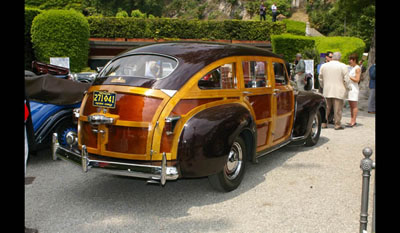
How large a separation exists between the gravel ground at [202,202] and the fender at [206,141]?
1.71 ft

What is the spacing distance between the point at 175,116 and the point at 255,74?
1.84 metres

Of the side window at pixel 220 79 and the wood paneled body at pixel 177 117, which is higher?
the side window at pixel 220 79

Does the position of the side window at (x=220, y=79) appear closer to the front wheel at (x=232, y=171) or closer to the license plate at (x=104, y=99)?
the front wheel at (x=232, y=171)

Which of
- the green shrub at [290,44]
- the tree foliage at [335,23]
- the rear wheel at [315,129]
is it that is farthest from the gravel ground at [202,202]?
the tree foliage at [335,23]

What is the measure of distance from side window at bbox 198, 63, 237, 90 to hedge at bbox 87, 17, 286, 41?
59.1 feet

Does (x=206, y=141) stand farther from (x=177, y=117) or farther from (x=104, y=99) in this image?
(x=104, y=99)

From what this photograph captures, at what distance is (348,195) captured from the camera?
4.80 meters

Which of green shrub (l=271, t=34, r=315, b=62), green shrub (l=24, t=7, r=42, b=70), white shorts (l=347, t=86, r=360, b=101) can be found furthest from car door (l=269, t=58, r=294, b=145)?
green shrub (l=271, t=34, r=315, b=62)

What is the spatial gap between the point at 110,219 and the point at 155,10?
66830 mm

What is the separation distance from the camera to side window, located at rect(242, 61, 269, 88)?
533 centimetres

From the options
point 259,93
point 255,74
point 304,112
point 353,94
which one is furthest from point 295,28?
point 259,93

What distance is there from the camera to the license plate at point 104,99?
4.37 m
